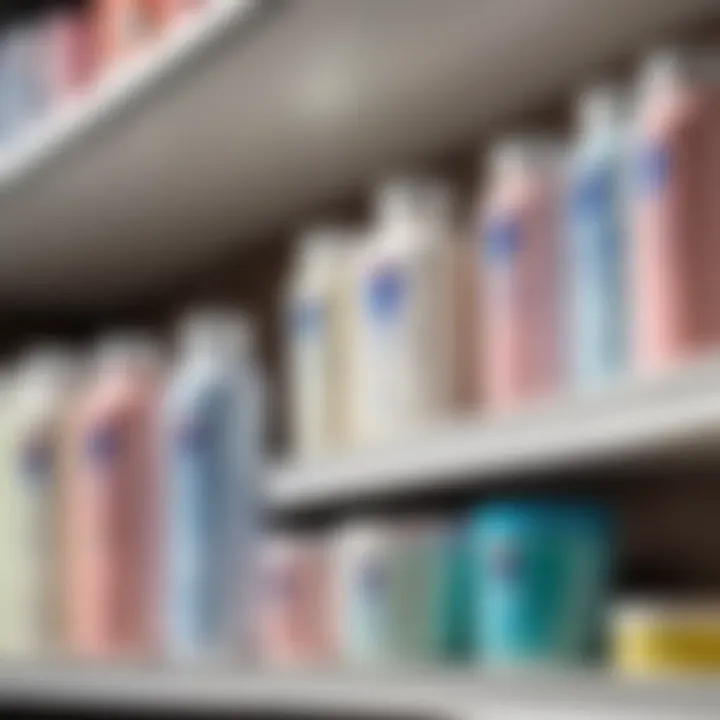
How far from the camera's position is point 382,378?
3.24 ft

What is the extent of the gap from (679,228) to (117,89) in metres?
0.48

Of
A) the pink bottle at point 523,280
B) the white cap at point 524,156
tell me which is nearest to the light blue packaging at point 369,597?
the pink bottle at point 523,280

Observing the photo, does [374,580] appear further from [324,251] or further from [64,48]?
[64,48]

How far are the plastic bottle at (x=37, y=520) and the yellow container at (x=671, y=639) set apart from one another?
0.50 meters

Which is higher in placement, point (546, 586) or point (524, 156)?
point (524, 156)

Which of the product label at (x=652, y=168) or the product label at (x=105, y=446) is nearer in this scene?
the product label at (x=652, y=168)

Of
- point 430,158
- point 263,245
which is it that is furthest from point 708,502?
point 263,245

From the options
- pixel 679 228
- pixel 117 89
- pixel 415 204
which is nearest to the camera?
pixel 679 228

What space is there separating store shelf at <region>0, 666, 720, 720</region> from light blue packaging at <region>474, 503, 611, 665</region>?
0.13ft

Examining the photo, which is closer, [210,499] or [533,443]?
[533,443]

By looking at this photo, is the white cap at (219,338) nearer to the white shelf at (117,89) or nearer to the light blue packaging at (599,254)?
the white shelf at (117,89)

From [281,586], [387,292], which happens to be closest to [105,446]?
[281,586]

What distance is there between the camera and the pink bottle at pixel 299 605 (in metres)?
1.04

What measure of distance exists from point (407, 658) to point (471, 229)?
0.95 feet
